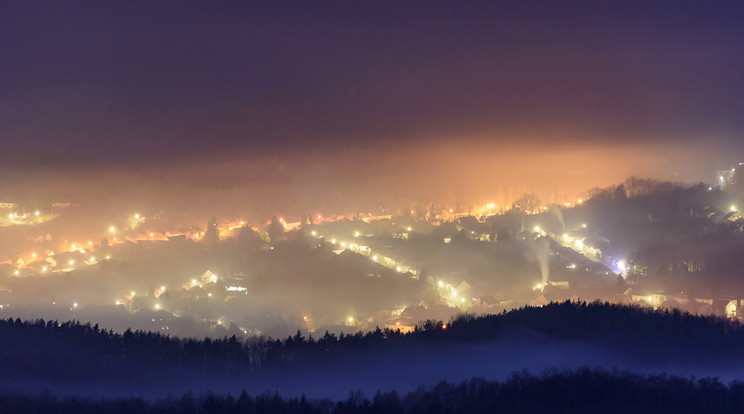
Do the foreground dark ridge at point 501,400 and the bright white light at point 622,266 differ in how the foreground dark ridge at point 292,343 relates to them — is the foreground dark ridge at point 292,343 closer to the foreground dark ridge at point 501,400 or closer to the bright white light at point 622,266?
the foreground dark ridge at point 501,400

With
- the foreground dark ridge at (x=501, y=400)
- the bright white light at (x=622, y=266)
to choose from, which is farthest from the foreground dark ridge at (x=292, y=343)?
the bright white light at (x=622, y=266)

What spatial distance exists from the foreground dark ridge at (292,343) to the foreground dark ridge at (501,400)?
7.06ft

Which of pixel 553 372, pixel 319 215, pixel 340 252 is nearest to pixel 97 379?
pixel 553 372

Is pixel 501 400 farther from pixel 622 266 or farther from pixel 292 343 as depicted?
pixel 622 266

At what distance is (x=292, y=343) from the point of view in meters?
20.9

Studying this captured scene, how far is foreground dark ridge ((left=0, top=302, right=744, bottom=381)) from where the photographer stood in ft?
62.6

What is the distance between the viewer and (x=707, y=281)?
32500mm

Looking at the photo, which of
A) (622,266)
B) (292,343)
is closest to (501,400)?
(292,343)

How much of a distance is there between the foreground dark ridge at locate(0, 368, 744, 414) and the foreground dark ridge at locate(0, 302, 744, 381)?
7.06ft

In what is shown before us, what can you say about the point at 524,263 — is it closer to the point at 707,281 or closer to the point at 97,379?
the point at 707,281

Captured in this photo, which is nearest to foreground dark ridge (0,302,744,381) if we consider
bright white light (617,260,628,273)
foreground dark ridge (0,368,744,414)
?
foreground dark ridge (0,368,744,414)

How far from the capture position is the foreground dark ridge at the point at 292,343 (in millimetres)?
19078

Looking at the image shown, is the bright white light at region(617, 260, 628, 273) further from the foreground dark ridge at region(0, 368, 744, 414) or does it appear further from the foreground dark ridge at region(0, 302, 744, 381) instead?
the foreground dark ridge at region(0, 368, 744, 414)

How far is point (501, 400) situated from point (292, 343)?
708 centimetres
